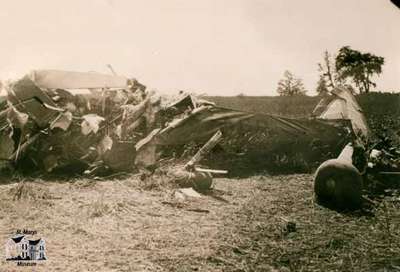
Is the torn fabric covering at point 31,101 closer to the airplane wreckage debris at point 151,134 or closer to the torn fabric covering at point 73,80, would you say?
the airplane wreckage debris at point 151,134

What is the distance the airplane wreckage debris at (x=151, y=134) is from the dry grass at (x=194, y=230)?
2.86 feet

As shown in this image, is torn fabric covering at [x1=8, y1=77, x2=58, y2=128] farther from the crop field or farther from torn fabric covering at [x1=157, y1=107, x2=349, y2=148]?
torn fabric covering at [x1=157, y1=107, x2=349, y2=148]

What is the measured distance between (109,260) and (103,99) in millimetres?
6112

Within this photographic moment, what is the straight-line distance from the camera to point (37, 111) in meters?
8.75

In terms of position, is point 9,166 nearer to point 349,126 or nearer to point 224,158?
point 224,158

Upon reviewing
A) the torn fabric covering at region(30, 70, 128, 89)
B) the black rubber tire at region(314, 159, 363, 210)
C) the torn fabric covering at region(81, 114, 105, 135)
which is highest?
the torn fabric covering at region(30, 70, 128, 89)

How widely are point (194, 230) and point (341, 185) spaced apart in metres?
2.88

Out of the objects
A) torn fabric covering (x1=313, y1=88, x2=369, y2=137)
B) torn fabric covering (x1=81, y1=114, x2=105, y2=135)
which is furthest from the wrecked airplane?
torn fabric covering (x1=313, y1=88, x2=369, y2=137)

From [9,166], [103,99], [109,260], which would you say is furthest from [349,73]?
[109,260]

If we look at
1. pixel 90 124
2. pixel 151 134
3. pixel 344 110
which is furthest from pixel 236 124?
pixel 90 124

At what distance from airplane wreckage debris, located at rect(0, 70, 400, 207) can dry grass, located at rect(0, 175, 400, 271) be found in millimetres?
871

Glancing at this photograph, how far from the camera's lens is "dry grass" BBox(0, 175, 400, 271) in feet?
14.6

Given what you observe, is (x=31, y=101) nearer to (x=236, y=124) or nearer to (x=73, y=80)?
(x=73, y=80)

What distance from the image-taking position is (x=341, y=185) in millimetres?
6875
